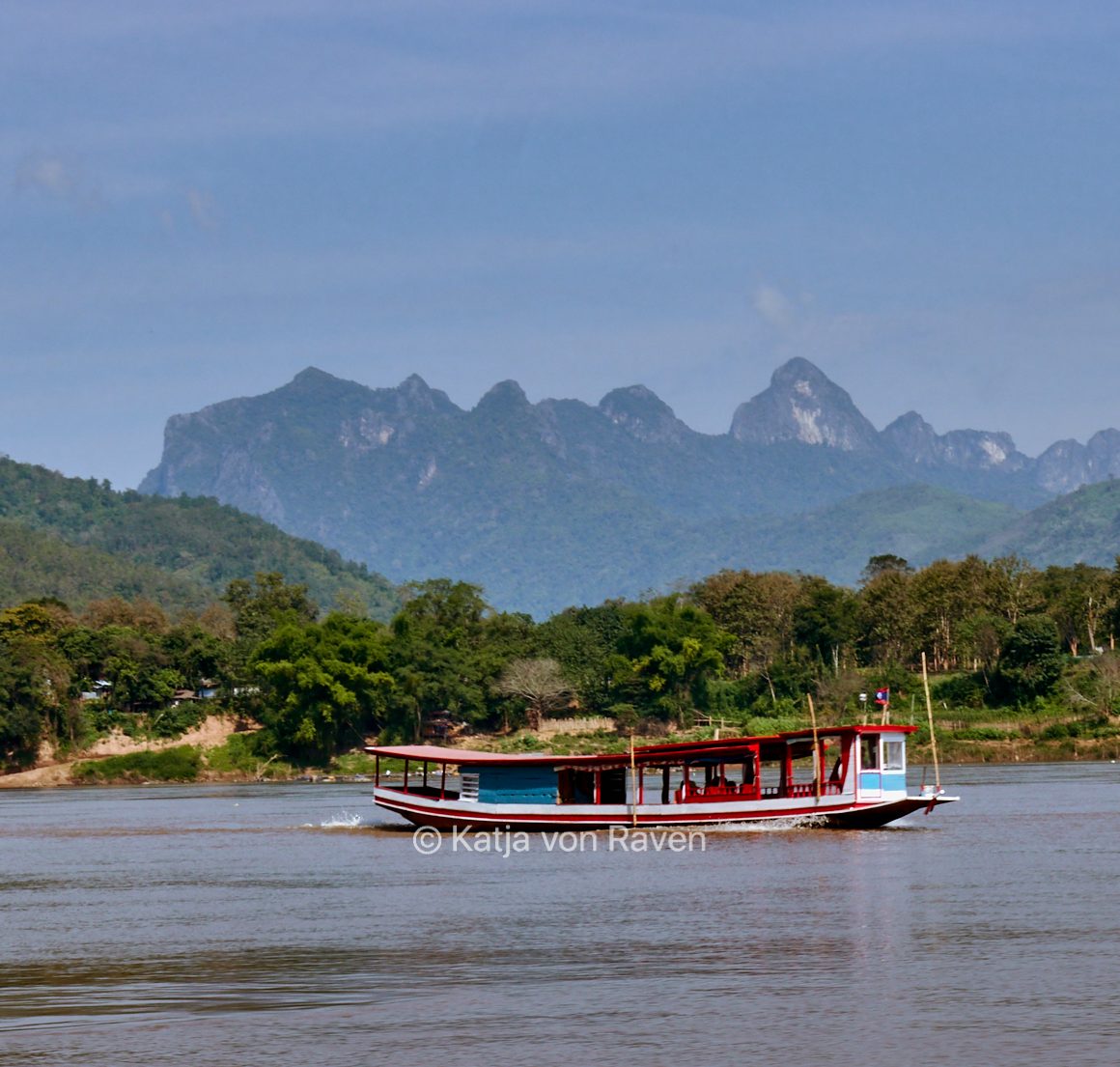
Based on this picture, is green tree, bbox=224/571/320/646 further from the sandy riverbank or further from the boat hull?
the boat hull

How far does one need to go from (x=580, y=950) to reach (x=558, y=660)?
12202 centimetres

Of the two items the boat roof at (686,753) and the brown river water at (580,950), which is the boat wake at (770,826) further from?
the boat roof at (686,753)

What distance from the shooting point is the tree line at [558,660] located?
463 feet

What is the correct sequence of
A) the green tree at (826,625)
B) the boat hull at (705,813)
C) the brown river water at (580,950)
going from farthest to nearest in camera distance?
the green tree at (826,625), the boat hull at (705,813), the brown river water at (580,950)

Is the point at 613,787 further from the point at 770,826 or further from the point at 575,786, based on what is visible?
the point at 770,826

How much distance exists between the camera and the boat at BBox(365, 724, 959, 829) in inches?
2726

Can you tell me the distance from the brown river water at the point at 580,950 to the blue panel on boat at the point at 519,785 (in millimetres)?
1971

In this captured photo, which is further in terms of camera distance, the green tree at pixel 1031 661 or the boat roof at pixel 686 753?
the green tree at pixel 1031 661

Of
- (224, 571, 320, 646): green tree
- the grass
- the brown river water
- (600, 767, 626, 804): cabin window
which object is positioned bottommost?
the brown river water

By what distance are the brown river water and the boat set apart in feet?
4.35

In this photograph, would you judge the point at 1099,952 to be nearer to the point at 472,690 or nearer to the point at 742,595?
the point at 472,690
